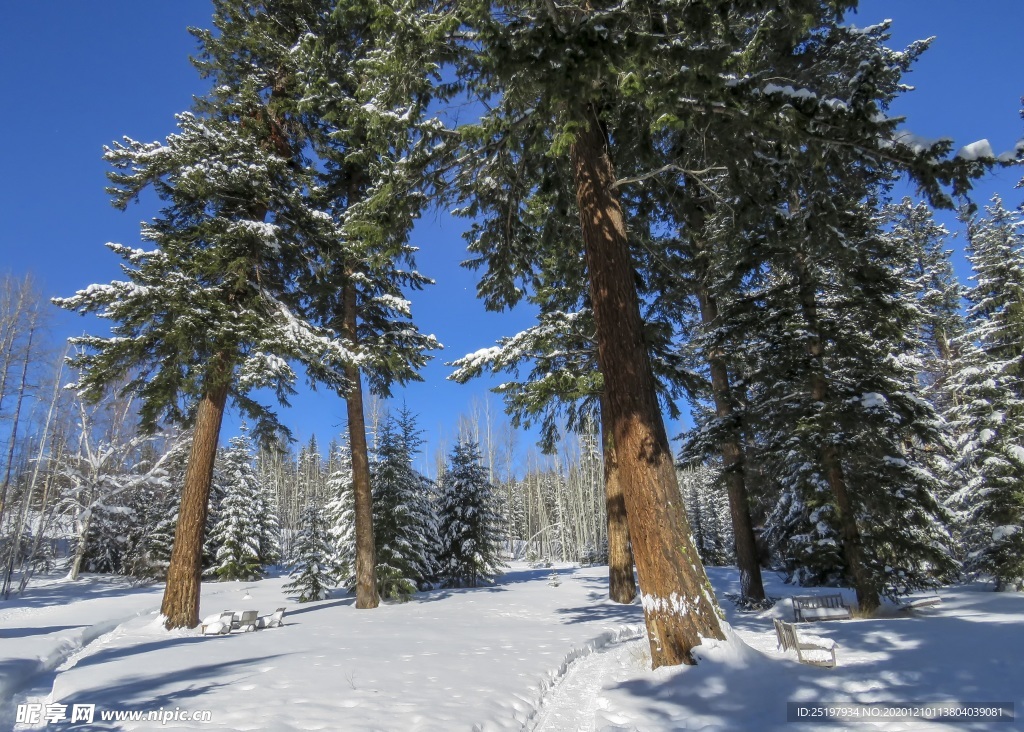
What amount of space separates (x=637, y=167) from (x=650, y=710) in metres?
8.11

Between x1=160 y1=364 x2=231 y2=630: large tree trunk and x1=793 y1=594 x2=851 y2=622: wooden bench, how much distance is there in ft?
38.1

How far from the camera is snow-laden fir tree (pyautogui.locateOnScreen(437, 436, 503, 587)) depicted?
23266 mm

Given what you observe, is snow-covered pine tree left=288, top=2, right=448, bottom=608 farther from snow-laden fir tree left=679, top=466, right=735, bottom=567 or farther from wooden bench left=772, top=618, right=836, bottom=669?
snow-laden fir tree left=679, top=466, right=735, bottom=567

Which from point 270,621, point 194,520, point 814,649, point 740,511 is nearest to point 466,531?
point 270,621

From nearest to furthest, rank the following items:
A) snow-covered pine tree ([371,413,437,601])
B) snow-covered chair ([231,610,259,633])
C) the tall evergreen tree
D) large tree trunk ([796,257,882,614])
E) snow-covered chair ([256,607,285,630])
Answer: the tall evergreen tree → large tree trunk ([796,257,882,614]) → snow-covered chair ([231,610,259,633]) → snow-covered chair ([256,607,285,630]) → snow-covered pine tree ([371,413,437,601])

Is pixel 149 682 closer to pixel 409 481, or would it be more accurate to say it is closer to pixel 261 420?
pixel 261 420

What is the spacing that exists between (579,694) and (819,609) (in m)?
5.53

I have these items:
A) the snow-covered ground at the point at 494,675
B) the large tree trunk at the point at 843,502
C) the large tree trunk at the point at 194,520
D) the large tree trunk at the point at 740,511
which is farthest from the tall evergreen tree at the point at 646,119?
the large tree trunk at the point at 194,520

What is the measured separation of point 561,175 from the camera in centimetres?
883

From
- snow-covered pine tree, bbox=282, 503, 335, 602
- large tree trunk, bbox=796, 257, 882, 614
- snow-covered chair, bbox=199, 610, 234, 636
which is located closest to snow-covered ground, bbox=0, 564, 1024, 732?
snow-covered chair, bbox=199, 610, 234, 636

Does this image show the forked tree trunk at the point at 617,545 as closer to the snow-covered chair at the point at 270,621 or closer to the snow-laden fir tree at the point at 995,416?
the snow-covered chair at the point at 270,621

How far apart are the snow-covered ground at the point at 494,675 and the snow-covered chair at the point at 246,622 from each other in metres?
0.90

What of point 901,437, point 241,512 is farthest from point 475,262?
point 241,512

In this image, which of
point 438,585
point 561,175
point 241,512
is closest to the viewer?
point 561,175
